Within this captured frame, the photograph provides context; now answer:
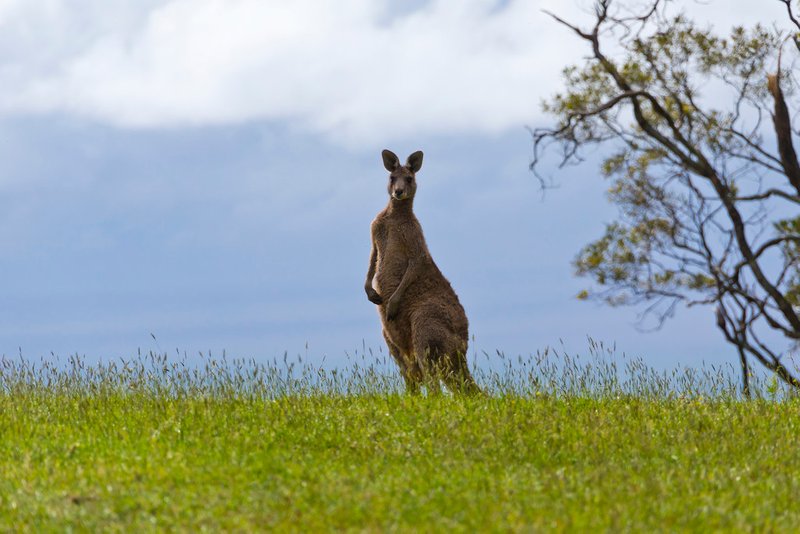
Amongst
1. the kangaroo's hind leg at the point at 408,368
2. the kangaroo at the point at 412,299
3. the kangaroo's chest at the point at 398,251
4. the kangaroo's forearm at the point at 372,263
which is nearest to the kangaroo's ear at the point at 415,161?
the kangaroo at the point at 412,299

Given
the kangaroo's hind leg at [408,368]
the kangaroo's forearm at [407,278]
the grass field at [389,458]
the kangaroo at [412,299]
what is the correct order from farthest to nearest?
the kangaroo's hind leg at [408,368] < the kangaroo's forearm at [407,278] < the kangaroo at [412,299] < the grass field at [389,458]

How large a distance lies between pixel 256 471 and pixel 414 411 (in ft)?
9.82

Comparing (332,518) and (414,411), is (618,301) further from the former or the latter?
(332,518)

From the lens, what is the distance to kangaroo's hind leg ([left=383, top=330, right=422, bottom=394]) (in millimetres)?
13016

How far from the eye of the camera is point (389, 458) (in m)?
8.90

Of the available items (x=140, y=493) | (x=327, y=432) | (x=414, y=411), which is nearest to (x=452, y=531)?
(x=140, y=493)

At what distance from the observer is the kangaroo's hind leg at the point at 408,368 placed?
512 inches

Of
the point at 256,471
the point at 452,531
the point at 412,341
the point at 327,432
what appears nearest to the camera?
the point at 452,531

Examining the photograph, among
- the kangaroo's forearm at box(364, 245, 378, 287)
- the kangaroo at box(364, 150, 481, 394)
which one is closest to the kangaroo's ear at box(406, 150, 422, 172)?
the kangaroo at box(364, 150, 481, 394)

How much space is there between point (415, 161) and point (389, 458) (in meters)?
5.58

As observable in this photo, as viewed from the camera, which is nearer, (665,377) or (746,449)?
(746,449)

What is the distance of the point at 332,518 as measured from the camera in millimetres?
7027

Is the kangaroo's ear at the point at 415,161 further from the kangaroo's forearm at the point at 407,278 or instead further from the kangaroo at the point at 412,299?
the kangaroo's forearm at the point at 407,278

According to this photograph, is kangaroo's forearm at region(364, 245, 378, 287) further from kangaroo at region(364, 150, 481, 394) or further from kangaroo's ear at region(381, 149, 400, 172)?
kangaroo's ear at region(381, 149, 400, 172)
